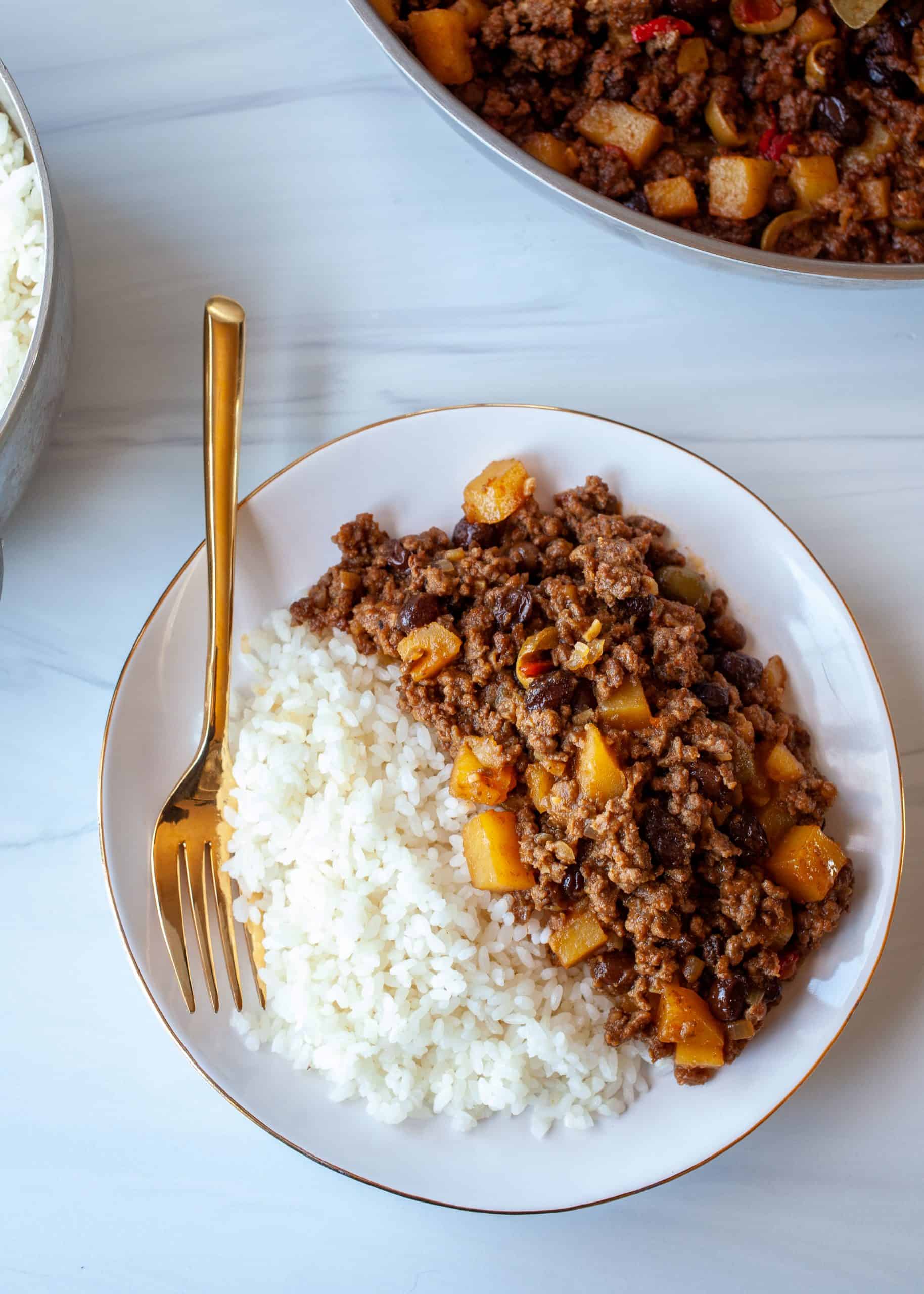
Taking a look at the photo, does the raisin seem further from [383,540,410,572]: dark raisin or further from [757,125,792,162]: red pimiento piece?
[757,125,792,162]: red pimiento piece

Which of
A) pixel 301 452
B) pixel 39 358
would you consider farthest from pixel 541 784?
pixel 39 358

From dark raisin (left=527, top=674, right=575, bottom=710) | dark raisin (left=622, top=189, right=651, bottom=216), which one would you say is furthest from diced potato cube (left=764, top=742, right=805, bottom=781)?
dark raisin (left=622, top=189, right=651, bottom=216)

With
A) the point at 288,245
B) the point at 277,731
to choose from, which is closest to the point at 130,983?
the point at 277,731

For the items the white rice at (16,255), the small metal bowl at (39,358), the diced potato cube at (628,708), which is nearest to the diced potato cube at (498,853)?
the diced potato cube at (628,708)

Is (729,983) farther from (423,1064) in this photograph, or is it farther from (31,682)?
(31,682)

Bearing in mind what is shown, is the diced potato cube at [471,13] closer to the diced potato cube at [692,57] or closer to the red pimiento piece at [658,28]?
the red pimiento piece at [658,28]
